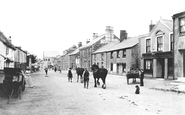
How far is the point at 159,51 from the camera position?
885 inches

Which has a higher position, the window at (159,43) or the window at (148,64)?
the window at (159,43)

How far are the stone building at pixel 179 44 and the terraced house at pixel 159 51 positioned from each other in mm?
1995

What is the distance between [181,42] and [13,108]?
1663cm

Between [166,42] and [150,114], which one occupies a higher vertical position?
[166,42]

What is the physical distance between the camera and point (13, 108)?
291 inches

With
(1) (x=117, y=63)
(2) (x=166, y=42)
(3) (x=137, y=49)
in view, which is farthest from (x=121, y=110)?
(1) (x=117, y=63)

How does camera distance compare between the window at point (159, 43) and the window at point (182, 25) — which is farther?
the window at point (159, 43)

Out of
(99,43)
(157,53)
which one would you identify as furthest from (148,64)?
(99,43)

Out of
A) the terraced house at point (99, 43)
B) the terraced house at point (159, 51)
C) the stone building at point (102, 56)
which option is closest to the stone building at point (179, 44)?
the terraced house at point (159, 51)

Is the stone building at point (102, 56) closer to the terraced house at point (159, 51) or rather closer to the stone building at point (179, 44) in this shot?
the terraced house at point (159, 51)

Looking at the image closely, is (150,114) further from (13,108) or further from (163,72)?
(163,72)

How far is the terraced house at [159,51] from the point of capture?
21.1 m

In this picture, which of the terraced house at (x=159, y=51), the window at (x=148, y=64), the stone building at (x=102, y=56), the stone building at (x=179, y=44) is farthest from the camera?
the stone building at (x=102, y=56)

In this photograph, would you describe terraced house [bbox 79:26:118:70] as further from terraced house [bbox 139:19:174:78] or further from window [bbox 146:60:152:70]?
window [bbox 146:60:152:70]
